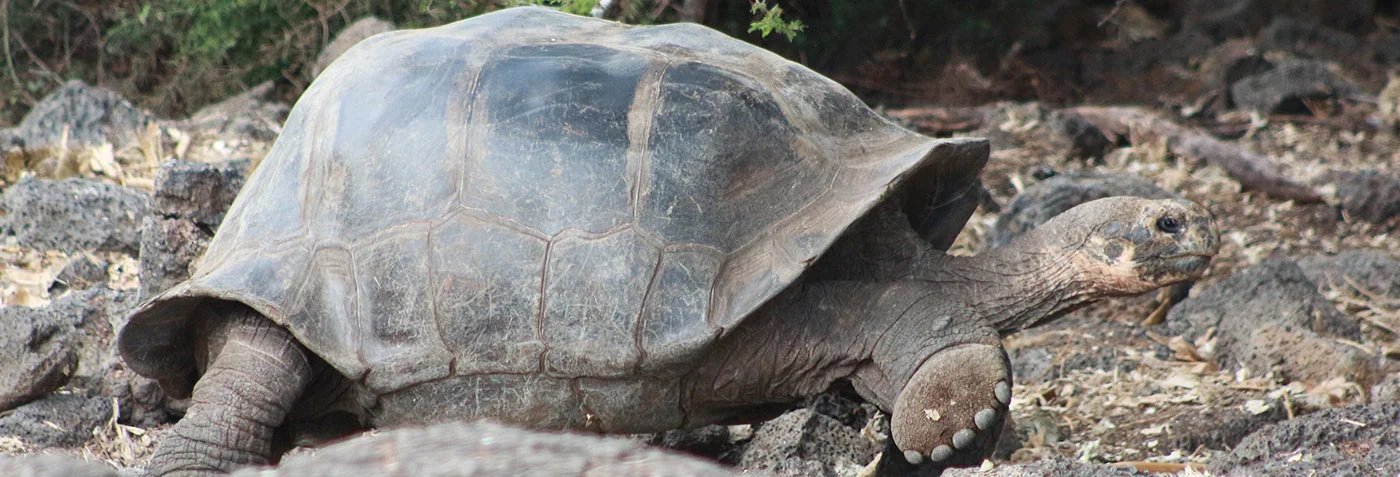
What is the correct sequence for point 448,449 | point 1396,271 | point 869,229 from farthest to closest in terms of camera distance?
point 1396,271
point 869,229
point 448,449

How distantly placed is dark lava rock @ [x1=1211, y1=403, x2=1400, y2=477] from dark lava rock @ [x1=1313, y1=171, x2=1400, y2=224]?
3264mm

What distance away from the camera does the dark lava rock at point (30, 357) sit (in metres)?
3.48

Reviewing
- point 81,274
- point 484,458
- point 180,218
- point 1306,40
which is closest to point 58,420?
point 180,218

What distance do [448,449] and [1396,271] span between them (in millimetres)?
4263

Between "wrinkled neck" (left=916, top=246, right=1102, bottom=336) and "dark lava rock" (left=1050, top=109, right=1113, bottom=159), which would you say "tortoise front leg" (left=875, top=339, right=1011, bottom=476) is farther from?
"dark lava rock" (left=1050, top=109, right=1113, bottom=159)

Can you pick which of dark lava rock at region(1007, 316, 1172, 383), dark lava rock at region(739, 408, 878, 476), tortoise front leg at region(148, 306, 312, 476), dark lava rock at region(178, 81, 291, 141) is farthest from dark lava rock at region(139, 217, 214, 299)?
dark lava rock at region(1007, 316, 1172, 383)

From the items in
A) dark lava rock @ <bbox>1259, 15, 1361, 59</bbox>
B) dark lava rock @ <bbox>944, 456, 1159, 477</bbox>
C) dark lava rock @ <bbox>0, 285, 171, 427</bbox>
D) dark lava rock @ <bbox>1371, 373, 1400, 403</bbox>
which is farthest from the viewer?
dark lava rock @ <bbox>1259, 15, 1361, 59</bbox>

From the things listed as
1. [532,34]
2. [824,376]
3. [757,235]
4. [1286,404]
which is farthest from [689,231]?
[1286,404]

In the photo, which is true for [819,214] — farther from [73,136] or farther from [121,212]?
[73,136]

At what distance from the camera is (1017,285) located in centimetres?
316

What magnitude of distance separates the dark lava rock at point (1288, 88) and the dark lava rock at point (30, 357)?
259 inches

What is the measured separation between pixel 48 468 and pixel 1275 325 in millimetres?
3612

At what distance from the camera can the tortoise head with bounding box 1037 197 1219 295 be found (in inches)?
117

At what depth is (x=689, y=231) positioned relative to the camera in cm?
290
